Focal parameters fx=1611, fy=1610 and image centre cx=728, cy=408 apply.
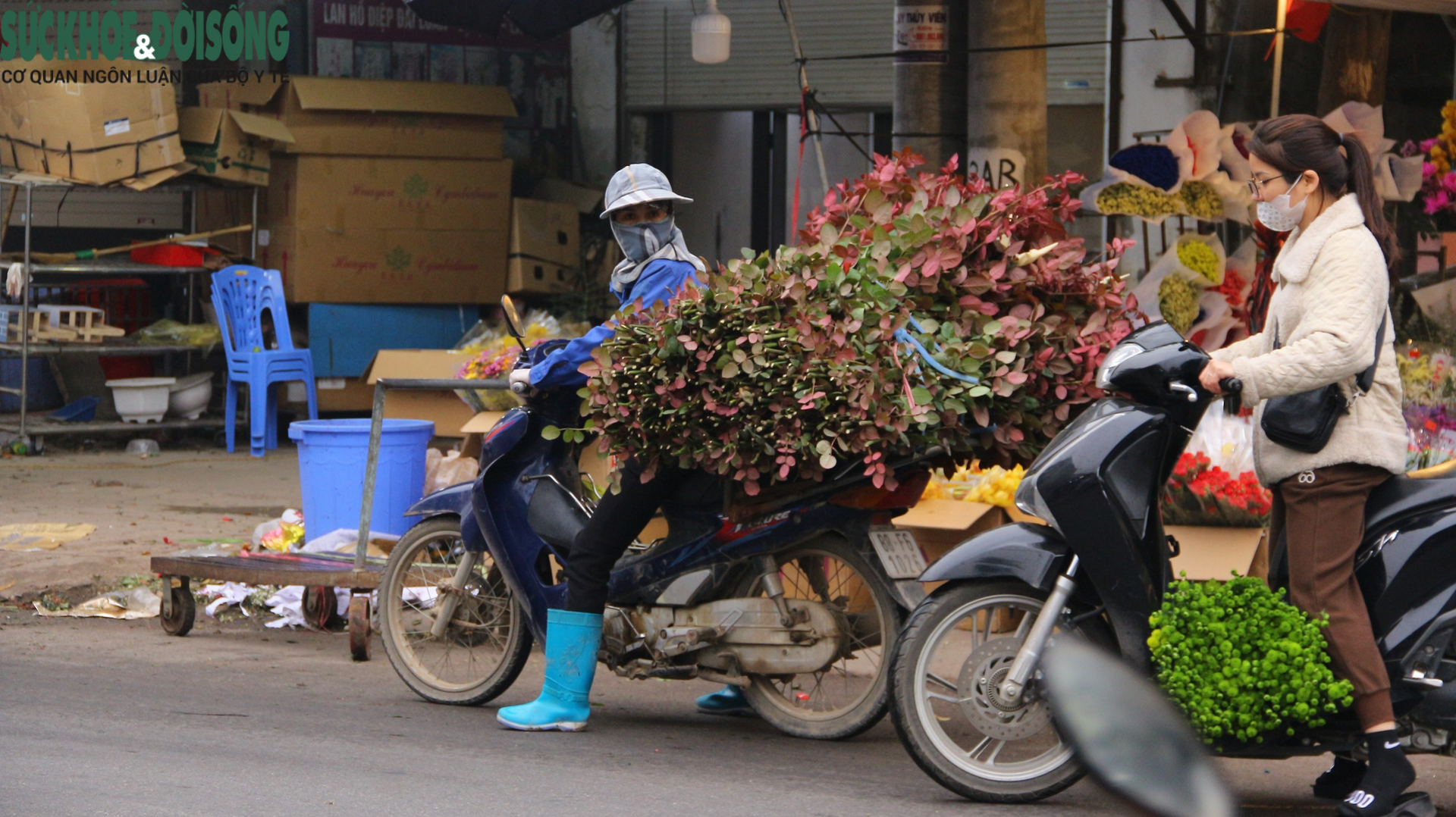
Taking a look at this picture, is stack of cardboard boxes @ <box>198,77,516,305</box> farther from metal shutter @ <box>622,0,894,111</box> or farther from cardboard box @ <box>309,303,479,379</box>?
metal shutter @ <box>622,0,894,111</box>

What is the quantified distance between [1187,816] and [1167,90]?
8.75m

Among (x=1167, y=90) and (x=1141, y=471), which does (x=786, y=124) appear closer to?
(x=1167, y=90)

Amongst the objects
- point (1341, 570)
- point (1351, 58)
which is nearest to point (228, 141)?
point (1351, 58)

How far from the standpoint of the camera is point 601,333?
4652 mm

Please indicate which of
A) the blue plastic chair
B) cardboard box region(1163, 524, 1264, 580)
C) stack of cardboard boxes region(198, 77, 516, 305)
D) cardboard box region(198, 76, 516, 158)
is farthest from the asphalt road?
cardboard box region(198, 76, 516, 158)

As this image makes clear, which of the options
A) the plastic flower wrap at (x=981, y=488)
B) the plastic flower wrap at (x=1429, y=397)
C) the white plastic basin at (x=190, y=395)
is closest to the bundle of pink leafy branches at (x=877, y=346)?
the plastic flower wrap at (x=981, y=488)

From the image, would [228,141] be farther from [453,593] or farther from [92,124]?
[453,593]

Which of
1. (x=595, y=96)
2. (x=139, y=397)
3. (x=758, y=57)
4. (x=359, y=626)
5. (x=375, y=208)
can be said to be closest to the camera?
(x=359, y=626)

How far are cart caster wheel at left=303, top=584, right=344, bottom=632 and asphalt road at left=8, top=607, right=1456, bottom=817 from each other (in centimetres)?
76

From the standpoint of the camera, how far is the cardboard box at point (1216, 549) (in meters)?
5.70

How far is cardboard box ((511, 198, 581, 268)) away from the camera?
13.4 metres

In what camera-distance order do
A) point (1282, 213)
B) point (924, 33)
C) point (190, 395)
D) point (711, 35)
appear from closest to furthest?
point (1282, 213) < point (924, 33) < point (711, 35) < point (190, 395)

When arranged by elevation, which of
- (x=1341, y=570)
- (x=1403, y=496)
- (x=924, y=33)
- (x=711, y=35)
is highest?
(x=711, y=35)

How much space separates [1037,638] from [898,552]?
74 centimetres
